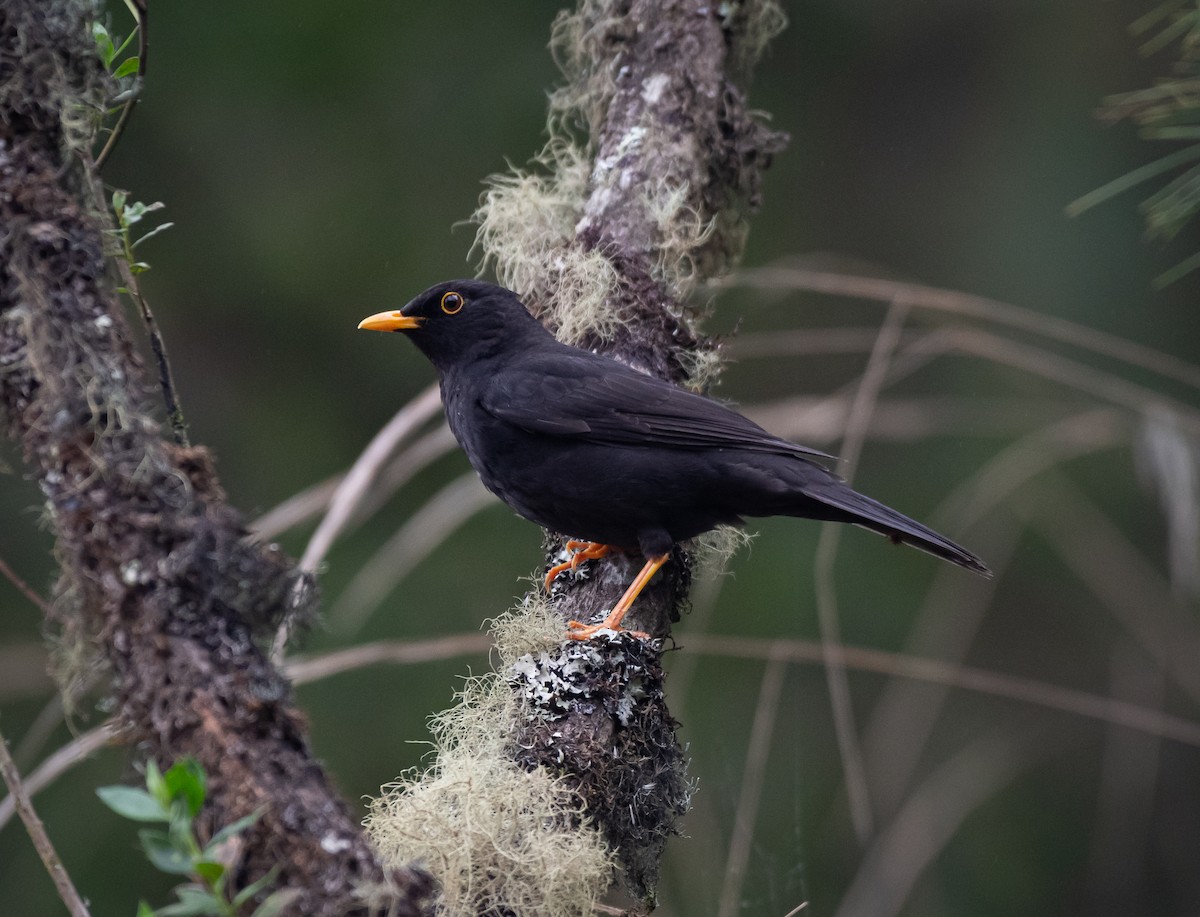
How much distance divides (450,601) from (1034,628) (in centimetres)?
406

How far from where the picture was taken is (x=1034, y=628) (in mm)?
8328

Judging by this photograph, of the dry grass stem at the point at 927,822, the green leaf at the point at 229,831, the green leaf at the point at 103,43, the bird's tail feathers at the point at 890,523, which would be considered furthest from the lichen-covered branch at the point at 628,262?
the dry grass stem at the point at 927,822

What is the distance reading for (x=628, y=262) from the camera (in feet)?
13.6

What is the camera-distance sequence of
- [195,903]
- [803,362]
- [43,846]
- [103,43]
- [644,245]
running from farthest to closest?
[803,362], [644,245], [103,43], [43,846], [195,903]

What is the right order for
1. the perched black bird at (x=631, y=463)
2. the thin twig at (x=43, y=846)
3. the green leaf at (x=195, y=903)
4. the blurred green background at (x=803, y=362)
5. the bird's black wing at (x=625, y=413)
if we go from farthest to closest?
the blurred green background at (x=803, y=362) < the bird's black wing at (x=625, y=413) < the perched black bird at (x=631, y=463) < the thin twig at (x=43, y=846) < the green leaf at (x=195, y=903)

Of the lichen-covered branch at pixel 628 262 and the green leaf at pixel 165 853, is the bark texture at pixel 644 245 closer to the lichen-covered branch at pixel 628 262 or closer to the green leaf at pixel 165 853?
the lichen-covered branch at pixel 628 262

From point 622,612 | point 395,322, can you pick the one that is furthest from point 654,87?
point 622,612

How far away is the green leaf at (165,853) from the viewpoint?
1.67 meters

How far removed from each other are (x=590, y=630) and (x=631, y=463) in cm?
71

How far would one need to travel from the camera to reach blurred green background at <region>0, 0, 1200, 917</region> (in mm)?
7176

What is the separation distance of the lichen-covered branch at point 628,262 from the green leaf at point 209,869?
126 cm

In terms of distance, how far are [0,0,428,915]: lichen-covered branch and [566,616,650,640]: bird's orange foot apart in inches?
52.3

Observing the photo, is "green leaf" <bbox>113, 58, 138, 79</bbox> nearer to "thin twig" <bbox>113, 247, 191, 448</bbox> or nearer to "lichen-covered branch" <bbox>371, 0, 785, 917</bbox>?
"thin twig" <bbox>113, 247, 191, 448</bbox>

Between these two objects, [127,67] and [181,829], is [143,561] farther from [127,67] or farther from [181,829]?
[127,67]
